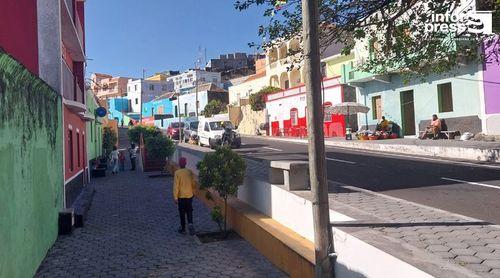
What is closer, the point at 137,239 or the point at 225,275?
the point at 225,275

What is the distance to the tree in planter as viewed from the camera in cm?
867

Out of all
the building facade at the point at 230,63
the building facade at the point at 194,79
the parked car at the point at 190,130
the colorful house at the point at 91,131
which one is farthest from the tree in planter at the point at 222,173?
the building facade at the point at 230,63

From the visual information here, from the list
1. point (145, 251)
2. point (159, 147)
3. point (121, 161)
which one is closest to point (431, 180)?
point (145, 251)

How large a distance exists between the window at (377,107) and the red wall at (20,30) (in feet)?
71.3

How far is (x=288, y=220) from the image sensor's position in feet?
22.5

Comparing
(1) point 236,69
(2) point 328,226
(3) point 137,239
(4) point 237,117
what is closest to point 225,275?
(2) point 328,226

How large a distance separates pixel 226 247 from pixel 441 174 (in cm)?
668

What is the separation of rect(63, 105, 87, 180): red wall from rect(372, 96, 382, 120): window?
17557 millimetres

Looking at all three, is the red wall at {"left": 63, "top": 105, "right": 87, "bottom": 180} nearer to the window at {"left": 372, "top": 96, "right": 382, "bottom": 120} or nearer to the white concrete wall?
the white concrete wall

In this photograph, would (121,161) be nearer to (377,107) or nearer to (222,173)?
(377,107)

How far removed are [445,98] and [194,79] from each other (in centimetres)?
5663

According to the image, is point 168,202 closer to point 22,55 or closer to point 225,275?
point 22,55

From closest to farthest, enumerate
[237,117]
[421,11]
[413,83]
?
[421,11], [413,83], [237,117]

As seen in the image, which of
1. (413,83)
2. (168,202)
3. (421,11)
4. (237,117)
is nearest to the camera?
(421,11)
